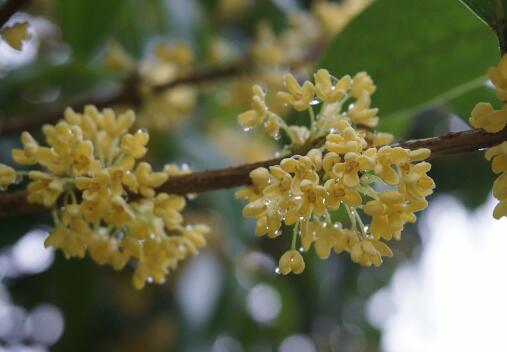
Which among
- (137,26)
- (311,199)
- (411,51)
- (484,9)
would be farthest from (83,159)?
(137,26)

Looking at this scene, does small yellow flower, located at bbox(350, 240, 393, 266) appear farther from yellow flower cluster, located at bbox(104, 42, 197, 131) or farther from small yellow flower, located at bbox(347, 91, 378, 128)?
yellow flower cluster, located at bbox(104, 42, 197, 131)

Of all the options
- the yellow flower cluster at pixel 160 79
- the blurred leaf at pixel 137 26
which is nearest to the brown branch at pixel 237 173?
the yellow flower cluster at pixel 160 79

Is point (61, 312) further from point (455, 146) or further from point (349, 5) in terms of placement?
point (455, 146)

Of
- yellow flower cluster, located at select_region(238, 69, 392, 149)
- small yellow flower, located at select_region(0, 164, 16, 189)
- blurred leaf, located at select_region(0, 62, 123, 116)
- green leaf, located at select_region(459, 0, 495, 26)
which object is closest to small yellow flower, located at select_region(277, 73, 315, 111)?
yellow flower cluster, located at select_region(238, 69, 392, 149)

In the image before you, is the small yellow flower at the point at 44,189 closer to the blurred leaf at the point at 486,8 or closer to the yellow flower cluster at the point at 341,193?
the yellow flower cluster at the point at 341,193

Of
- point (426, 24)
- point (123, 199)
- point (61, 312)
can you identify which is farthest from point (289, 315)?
point (123, 199)

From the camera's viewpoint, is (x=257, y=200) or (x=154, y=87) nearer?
(x=257, y=200)

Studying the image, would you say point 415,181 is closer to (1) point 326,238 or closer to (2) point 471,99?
(1) point 326,238
